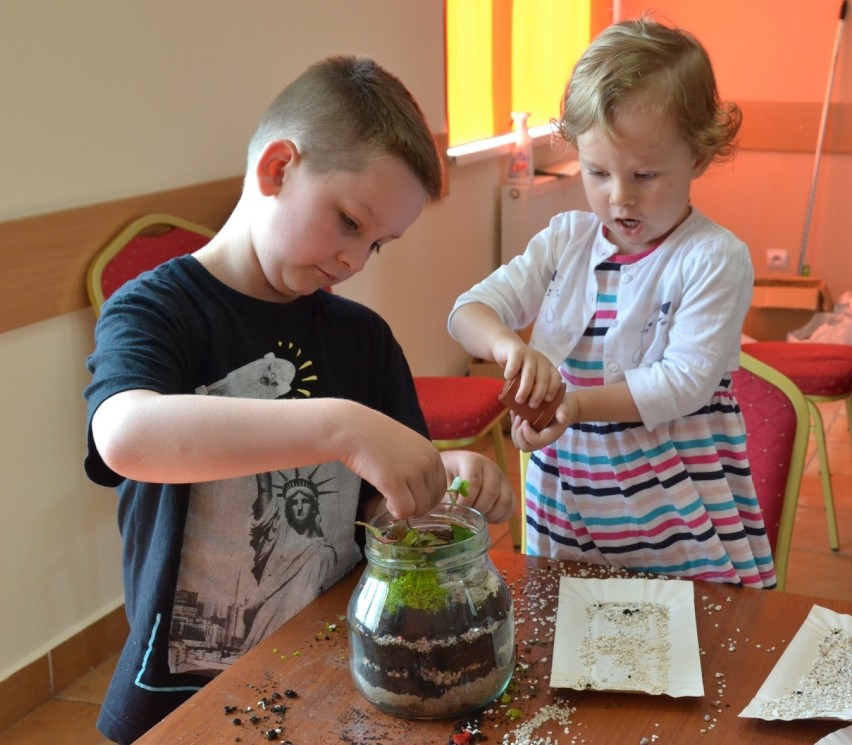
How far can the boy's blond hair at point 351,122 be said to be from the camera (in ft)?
3.83

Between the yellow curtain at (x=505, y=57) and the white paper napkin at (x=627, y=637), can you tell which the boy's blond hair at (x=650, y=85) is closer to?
the white paper napkin at (x=627, y=637)

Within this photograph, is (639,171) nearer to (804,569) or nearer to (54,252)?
(54,252)

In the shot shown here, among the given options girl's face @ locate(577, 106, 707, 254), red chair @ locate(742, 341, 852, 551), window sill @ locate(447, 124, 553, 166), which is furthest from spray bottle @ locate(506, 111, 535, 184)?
girl's face @ locate(577, 106, 707, 254)

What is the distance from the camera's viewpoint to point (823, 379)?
307 centimetres

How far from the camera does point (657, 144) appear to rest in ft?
4.30

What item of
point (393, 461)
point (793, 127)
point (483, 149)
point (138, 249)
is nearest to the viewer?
point (393, 461)

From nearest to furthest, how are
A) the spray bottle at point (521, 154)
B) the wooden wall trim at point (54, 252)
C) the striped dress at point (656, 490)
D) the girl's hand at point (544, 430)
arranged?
the girl's hand at point (544, 430) → the striped dress at point (656, 490) → the wooden wall trim at point (54, 252) → the spray bottle at point (521, 154)

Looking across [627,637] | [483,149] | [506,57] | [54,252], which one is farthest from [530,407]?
[506,57]

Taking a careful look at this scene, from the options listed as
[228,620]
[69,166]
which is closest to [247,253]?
[228,620]

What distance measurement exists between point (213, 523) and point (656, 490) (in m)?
0.59

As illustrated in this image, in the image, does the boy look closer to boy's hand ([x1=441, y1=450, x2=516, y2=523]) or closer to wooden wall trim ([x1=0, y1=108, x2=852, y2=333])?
boy's hand ([x1=441, y1=450, x2=516, y2=523])

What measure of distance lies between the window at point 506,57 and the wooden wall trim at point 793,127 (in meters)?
0.96

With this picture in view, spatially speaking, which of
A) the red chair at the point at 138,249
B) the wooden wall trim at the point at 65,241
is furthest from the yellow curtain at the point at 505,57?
the red chair at the point at 138,249

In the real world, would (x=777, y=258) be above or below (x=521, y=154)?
below
